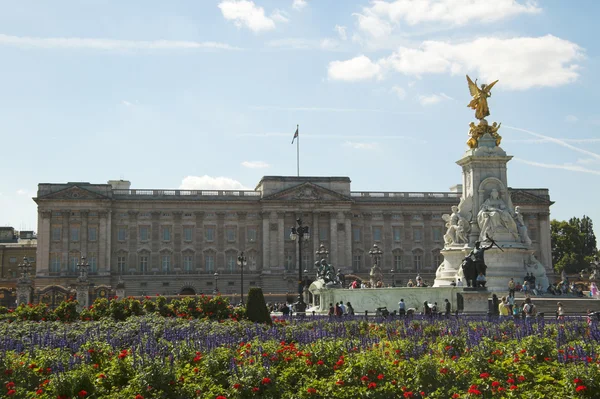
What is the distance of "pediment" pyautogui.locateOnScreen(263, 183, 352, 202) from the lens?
90875 millimetres

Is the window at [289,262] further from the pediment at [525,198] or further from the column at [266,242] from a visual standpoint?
the pediment at [525,198]

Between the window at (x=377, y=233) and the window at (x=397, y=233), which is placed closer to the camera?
the window at (x=377, y=233)

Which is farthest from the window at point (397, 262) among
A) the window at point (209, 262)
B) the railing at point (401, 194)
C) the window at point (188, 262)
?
the window at point (188, 262)

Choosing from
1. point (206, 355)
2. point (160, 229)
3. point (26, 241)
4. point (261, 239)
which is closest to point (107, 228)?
point (160, 229)

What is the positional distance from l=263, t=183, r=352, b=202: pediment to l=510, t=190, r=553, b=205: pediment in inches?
893

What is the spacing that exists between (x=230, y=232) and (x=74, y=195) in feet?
63.6

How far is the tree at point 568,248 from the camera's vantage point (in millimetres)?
110438

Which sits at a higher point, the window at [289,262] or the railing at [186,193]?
the railing at [186,193]

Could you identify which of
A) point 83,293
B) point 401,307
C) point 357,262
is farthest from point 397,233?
point 401,307

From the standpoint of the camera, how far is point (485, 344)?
1424 cm

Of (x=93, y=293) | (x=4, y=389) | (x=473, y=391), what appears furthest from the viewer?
(x=93, y=293)

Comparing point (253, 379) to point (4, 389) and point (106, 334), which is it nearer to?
point (4, 389)

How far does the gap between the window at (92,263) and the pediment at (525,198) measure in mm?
52959

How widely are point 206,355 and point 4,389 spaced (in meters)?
3.58
